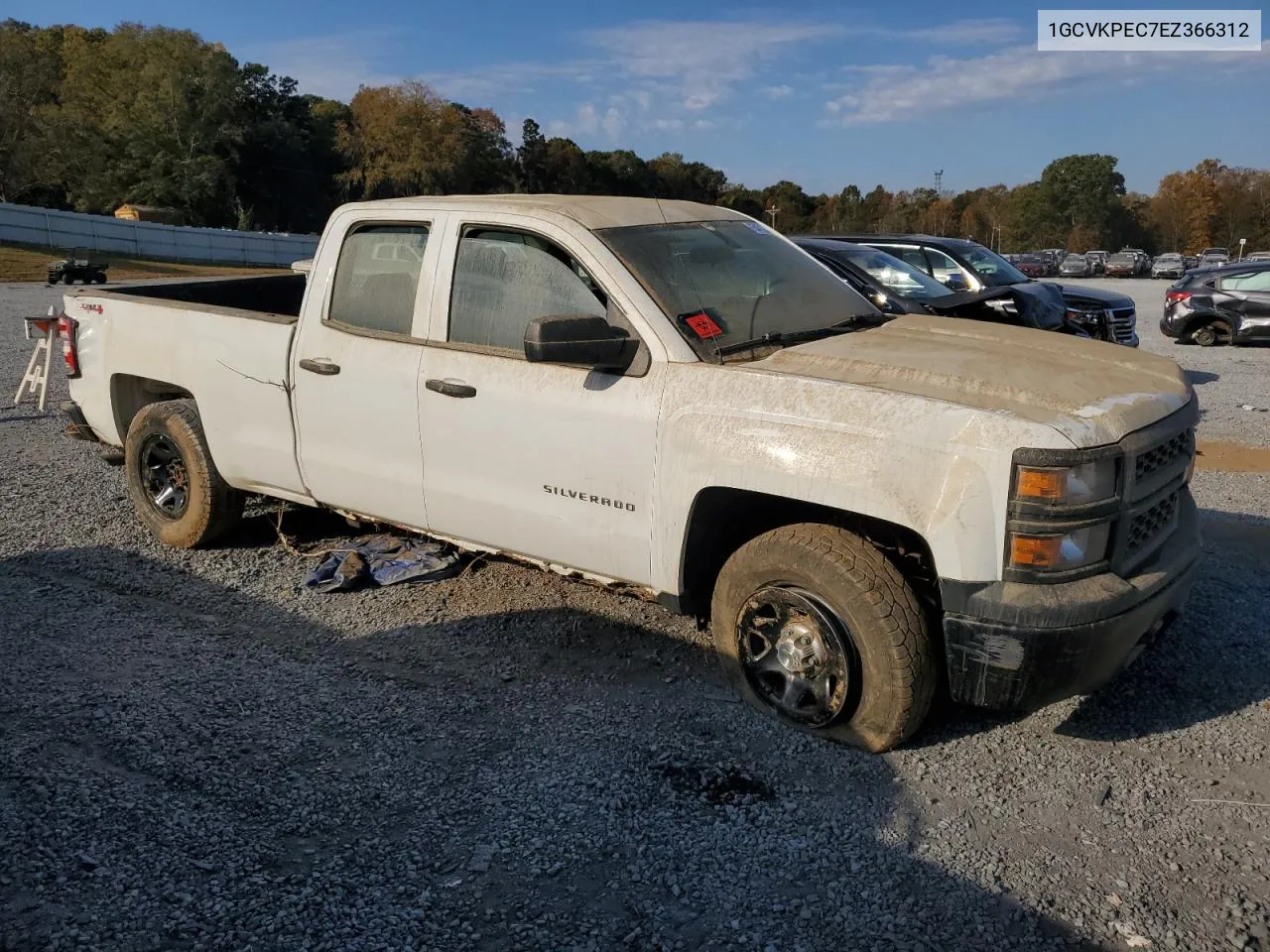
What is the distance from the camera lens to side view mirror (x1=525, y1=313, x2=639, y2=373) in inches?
155

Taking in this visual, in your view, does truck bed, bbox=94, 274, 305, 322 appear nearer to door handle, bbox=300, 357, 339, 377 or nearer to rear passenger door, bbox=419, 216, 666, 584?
door handle, bbox=300, 357, 339, 377

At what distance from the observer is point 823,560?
3.74m

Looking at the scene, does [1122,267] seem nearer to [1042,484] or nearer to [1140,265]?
[1140,265]

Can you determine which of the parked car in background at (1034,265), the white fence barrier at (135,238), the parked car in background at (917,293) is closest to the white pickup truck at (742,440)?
the parked car in background at (917,293)

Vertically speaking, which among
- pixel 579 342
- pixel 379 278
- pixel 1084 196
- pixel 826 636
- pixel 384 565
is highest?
pixel 1084 196

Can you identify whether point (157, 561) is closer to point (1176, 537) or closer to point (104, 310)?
point (104, 310)

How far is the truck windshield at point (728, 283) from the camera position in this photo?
4273mm

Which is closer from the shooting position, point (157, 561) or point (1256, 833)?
point (1256, 833)

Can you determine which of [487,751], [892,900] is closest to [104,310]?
[487,751]

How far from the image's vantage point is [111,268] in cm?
3750

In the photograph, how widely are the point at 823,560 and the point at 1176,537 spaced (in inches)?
55.6

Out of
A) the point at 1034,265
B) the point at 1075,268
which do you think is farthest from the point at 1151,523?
the point at 1075,268

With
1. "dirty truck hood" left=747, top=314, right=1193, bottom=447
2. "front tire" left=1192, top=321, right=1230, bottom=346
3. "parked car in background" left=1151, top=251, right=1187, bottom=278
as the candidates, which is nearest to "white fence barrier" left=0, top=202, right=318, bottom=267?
"front tire" left=1192, top=321, right=1230, bottom=346

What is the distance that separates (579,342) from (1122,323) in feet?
38.8
